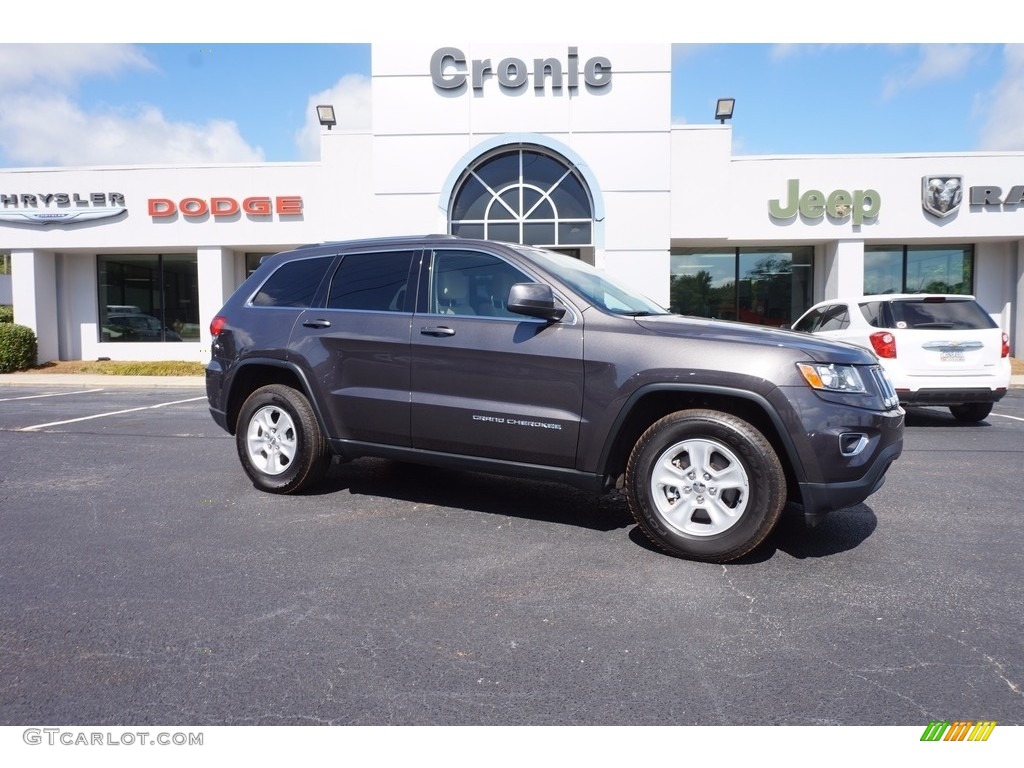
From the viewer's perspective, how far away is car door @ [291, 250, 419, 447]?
4.84 metres

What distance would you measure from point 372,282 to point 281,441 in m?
1.41

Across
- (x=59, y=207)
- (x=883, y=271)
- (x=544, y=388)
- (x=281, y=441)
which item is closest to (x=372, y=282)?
(x=281, y=441)

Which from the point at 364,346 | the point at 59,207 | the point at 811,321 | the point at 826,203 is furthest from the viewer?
the point at 59,207

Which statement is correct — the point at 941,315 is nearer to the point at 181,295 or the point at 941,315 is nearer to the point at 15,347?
the point at 181,295

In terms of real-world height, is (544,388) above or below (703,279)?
below

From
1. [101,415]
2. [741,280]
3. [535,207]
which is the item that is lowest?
[101,415]

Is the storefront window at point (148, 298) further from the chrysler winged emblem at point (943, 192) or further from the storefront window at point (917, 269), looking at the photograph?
the chrysler winged emblem at point (943, 192)

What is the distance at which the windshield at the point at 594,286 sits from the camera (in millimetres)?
4508

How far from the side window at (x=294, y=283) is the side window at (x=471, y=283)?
3.45ft

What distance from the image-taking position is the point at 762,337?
397 centimetres

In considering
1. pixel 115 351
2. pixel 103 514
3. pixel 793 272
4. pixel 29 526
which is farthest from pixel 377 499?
pixel 115 351

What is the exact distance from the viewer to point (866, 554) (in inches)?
162

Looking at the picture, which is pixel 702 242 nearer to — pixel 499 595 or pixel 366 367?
pixel 366 367

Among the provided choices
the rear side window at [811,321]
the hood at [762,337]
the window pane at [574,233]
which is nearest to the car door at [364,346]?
the hood at [762,337]
